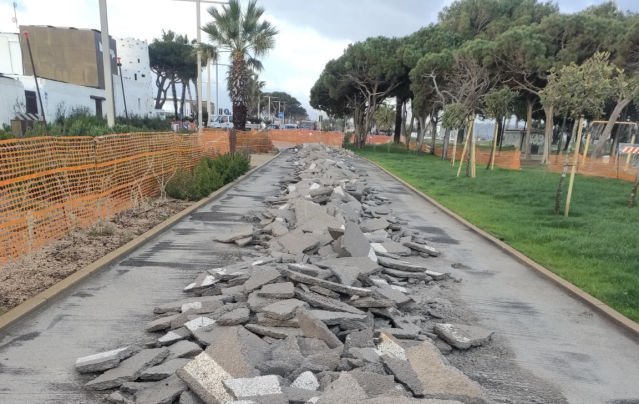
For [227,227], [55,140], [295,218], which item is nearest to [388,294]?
[295,218]

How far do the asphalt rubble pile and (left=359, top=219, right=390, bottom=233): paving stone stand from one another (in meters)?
1.93

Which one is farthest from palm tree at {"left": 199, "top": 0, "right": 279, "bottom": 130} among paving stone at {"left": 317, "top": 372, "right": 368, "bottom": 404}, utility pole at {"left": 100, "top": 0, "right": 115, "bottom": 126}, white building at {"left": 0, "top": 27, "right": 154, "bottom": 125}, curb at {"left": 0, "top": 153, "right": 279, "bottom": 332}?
paving stone at {"left": 317, "top": 372, "right": 368, "bottom": 404}

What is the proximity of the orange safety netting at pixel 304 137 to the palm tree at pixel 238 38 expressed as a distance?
12.0 meters

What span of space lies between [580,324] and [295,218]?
194 inches

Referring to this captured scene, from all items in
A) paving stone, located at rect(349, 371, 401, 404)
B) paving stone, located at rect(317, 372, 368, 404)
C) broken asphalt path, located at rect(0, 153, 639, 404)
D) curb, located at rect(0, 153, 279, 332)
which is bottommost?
broken asphalt path, located at rect(0, 153, 639, 404)

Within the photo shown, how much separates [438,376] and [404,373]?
239 millimetres

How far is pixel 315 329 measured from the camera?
11.9ft

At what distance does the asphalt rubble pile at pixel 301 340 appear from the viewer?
2.85m

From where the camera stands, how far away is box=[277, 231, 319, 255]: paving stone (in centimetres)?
602

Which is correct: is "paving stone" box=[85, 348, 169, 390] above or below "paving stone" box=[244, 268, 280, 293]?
below

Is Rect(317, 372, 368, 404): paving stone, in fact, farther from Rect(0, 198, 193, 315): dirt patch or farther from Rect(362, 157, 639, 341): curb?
Rect(362, 157, 639, 341): curb

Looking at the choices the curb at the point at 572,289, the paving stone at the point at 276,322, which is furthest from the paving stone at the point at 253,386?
the curb at the point at 572,289

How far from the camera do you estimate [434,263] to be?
682cm

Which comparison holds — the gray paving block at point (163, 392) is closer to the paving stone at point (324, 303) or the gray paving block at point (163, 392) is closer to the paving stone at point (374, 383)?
the paving stone at point (374, 383)
